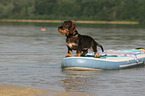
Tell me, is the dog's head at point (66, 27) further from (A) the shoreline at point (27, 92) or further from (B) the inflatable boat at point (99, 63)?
(A) the shoreline at point (27, 92)

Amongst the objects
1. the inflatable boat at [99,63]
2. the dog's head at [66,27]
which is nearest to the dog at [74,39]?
the dog's head at [66,27]

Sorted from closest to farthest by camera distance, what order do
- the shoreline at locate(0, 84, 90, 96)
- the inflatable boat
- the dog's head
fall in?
the shoreline at locate(0, 84, 90, 96) < the dog's head < the inflatable boat

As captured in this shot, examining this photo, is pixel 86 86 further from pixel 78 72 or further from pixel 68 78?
pixel 78 72

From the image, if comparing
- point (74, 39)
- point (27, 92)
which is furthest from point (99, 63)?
point (27, 92)

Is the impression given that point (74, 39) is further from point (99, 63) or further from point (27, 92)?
point (27, 92)

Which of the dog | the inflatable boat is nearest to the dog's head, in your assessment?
the dog

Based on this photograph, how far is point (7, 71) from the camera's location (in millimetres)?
17359

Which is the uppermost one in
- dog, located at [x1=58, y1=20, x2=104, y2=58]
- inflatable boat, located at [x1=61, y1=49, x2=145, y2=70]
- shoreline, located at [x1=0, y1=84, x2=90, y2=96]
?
dog, located at [x1=58, y1=20, x2=104, y2=58]

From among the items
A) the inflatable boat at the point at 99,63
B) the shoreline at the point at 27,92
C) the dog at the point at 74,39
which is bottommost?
the shoreline at the point at 27,92

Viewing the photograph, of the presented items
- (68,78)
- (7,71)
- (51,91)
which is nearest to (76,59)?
(68,78)

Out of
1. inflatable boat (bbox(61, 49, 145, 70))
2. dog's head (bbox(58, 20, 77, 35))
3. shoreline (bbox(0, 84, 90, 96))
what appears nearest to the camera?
shoreline (bbox(0, 84, 90, 96))

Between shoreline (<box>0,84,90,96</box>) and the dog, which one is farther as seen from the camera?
the dog

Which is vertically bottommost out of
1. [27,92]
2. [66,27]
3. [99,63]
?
[27,92]

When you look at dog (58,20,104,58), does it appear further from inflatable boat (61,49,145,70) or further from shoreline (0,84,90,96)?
shoreline (0,84,90,96)
